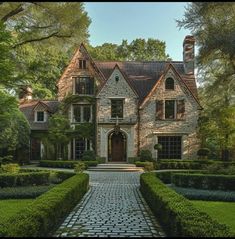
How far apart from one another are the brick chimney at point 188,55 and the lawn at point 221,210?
26039 millimetres

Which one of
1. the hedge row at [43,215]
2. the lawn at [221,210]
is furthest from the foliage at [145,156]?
the hedge row at [43,215]

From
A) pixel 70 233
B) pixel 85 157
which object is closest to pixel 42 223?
pixel 70 233

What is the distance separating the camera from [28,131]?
35312 mm

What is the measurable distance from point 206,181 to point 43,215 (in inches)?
469

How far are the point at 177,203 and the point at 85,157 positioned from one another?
2369 centimetres

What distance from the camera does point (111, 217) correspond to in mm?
11117

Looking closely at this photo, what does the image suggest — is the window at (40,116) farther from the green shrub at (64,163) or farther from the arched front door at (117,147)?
the arched front door at (117,147)

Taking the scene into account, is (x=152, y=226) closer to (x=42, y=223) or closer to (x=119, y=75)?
(x=42, y=223)

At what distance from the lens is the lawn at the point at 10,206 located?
11.8m

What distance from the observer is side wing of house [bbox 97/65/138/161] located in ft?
116

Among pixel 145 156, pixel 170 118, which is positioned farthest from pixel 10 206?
pixel 170 118

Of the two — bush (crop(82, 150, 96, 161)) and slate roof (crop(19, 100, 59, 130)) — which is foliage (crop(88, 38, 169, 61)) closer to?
slate roof (crop(19, 100, 59, 130))

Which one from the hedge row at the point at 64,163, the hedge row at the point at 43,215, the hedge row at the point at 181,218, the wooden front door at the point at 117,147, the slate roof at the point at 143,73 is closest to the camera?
the hedge row at the point at 181,218

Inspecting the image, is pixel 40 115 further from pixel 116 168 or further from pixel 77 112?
pixel 116 168
